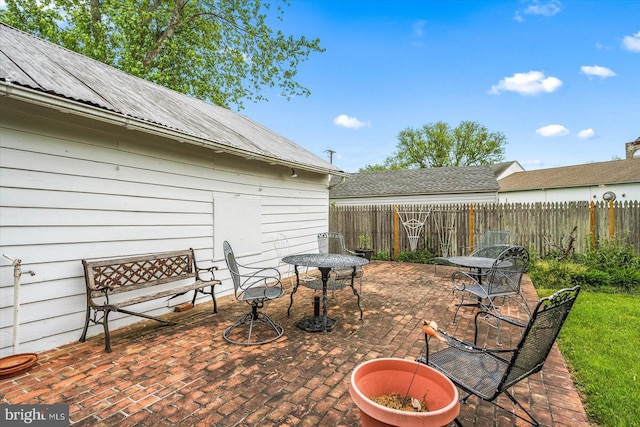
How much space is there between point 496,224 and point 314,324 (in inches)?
253

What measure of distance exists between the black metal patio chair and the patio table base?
5.39ft

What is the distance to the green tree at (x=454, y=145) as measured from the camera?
25375 millimetres

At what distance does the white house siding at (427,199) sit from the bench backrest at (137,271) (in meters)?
9.22

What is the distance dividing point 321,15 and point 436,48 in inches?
181

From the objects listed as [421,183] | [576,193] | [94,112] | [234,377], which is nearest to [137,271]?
[94,112]

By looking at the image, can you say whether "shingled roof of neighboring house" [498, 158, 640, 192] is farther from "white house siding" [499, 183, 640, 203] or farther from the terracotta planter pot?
the terracotta planter pot

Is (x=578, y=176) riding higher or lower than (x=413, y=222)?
higher

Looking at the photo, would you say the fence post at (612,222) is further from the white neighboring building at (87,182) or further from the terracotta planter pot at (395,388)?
the terracotta planter pot at (395,388)

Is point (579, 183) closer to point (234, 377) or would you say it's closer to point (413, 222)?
point (413, 222)

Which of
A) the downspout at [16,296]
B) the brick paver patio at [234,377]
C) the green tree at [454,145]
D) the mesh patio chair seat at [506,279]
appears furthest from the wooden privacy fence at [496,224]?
the green tree at [454,145]

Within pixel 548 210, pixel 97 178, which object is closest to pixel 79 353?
pixel 97 178

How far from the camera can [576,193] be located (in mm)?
15000

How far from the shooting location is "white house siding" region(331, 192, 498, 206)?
12.8 metres

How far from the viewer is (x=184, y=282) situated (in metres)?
4.39
